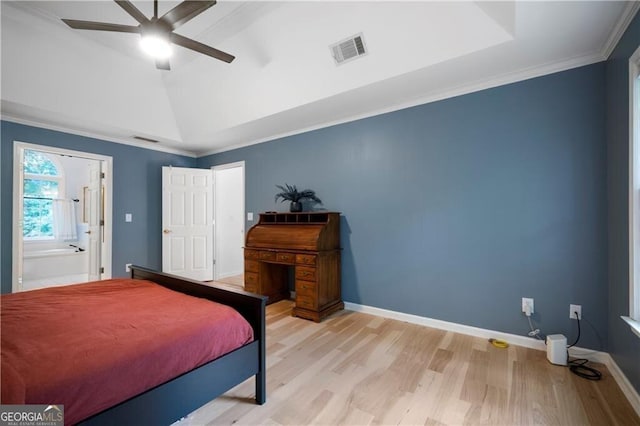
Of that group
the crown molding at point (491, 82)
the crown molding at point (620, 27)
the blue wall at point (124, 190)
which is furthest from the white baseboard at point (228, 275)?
the crown molding at point (620, 27)

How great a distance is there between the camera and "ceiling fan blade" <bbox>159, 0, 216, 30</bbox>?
5.43ft

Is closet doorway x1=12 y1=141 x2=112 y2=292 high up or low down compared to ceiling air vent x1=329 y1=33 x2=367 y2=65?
down

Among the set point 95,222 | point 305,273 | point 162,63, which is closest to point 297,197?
point 305,273

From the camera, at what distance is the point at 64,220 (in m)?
6.21

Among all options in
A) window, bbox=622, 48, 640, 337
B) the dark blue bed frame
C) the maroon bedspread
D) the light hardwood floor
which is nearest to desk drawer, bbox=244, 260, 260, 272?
the light hardwood floor

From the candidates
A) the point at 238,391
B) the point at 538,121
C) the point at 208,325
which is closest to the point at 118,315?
the point at 208,325

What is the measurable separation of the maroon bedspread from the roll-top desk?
1480 millimetres

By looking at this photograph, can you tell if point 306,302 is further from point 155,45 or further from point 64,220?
point 64,220

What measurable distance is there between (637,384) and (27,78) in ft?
18.5

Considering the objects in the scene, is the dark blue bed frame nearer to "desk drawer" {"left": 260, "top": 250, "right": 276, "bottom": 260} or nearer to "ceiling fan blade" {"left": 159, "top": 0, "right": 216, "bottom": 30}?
"desk drawer" {"left": 260, "top": 250, "right": 276, "bottom": 260}

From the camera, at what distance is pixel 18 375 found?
93 cm

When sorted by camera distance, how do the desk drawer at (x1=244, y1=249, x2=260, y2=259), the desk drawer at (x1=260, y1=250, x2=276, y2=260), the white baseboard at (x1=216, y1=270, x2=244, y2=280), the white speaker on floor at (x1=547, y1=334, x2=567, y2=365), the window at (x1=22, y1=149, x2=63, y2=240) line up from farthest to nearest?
the window at (x1=22, y1=149, x2=63, y2=240) → the white baseboard at (x1=216, y1=270, x2=244, y2=280) → the desk drawer at (x1=244, y1=249, x2=260, y2=259) → the desk drawer at (x1=260, y1=250, x2=276, y2=260) → the white speaker on floor at (x1=547, y1=334, x2=567, y2=365)

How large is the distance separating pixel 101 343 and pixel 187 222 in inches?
153

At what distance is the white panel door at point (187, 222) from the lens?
4605mm
